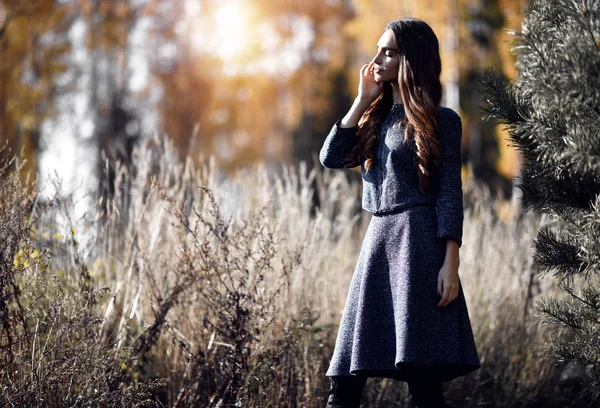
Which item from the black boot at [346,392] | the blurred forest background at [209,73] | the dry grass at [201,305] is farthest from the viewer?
the blurred forest background at [209,73]

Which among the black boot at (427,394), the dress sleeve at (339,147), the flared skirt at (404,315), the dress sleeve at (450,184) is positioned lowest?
the black boot at (427,394)

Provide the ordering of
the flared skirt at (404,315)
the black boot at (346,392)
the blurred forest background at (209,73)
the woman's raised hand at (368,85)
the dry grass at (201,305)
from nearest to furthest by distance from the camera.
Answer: the flared skirt at (404,315) < the black boot at (346,392) < the woman's raised hand at (368,85) < the dry grass at (201,305) < the blurred forest background at (209,73)

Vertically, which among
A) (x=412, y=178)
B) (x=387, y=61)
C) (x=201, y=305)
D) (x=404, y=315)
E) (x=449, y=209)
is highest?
(x=387, y=61)

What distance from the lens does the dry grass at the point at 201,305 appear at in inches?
108

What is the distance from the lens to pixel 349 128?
8.63ft

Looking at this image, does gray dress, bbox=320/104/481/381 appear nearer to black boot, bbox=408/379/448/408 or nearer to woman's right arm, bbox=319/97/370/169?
black boot, bbox=408/379/448/408

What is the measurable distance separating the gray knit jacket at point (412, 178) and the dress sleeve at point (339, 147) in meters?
0.11

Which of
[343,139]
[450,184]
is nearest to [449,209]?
[450,184]

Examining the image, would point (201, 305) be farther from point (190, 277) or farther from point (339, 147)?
point (339, 147)

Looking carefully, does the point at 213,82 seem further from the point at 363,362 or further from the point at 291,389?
the point at 363,362

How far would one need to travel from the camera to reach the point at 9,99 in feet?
25.9

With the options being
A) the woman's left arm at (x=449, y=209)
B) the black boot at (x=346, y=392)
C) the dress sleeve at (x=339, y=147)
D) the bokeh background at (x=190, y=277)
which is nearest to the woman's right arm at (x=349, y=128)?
the dress sleeve at (x=339, y=147)

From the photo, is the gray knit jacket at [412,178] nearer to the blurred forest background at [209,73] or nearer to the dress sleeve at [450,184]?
the dress sleeve at [450,184]

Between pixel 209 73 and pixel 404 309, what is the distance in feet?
39.0
